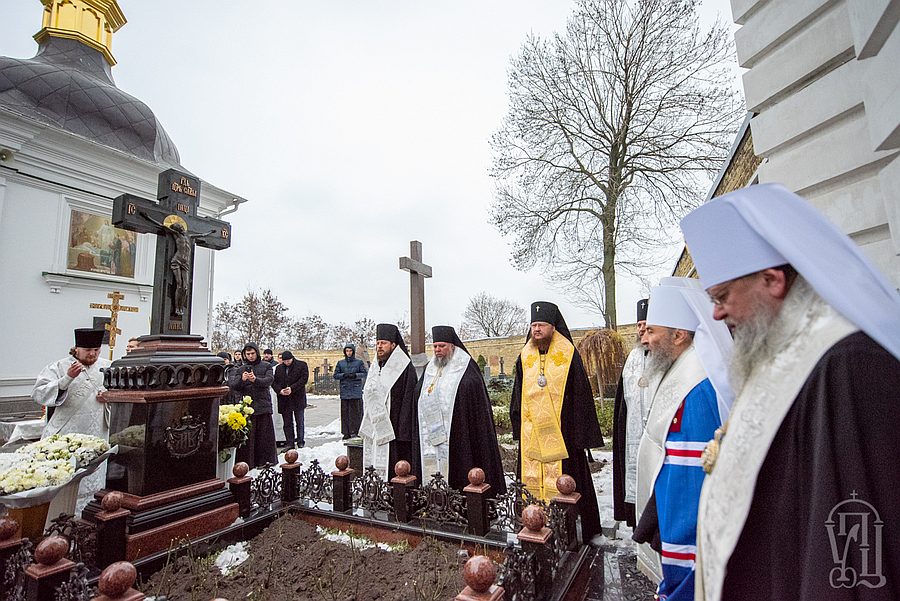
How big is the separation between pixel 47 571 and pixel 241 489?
1.93 m

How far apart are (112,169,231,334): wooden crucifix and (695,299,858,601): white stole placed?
4.68 meters

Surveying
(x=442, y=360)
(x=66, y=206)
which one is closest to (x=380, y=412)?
(x=442, y=360)

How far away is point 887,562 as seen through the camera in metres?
1.01

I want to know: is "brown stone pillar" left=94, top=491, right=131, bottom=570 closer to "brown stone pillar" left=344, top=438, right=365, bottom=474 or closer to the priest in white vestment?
the priest in white vestment

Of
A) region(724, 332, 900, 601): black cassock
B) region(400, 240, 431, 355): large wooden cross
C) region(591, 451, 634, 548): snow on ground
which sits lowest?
region(591, 451, 634, 548): snow on ground

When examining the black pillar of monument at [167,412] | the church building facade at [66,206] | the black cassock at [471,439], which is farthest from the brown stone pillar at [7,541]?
the church building facade at [66,206]

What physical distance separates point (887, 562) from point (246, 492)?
15.4 feet

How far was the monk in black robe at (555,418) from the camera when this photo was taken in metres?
4.54

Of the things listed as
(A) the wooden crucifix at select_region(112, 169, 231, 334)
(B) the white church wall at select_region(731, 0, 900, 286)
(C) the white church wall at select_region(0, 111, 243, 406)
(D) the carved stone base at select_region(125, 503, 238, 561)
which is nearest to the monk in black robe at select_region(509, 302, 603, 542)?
(B) the white church wall at select_region(731, 0, 900, 286)

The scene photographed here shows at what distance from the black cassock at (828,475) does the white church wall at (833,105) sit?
2105 mm

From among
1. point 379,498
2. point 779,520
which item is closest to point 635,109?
point 379,498

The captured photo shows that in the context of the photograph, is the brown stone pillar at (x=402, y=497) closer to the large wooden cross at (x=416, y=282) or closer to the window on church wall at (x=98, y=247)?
the large wooden cross at (x=416, y=282)

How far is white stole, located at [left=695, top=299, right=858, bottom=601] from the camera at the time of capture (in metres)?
1.20

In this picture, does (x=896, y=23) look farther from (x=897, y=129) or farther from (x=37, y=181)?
(x=37, y=181)
